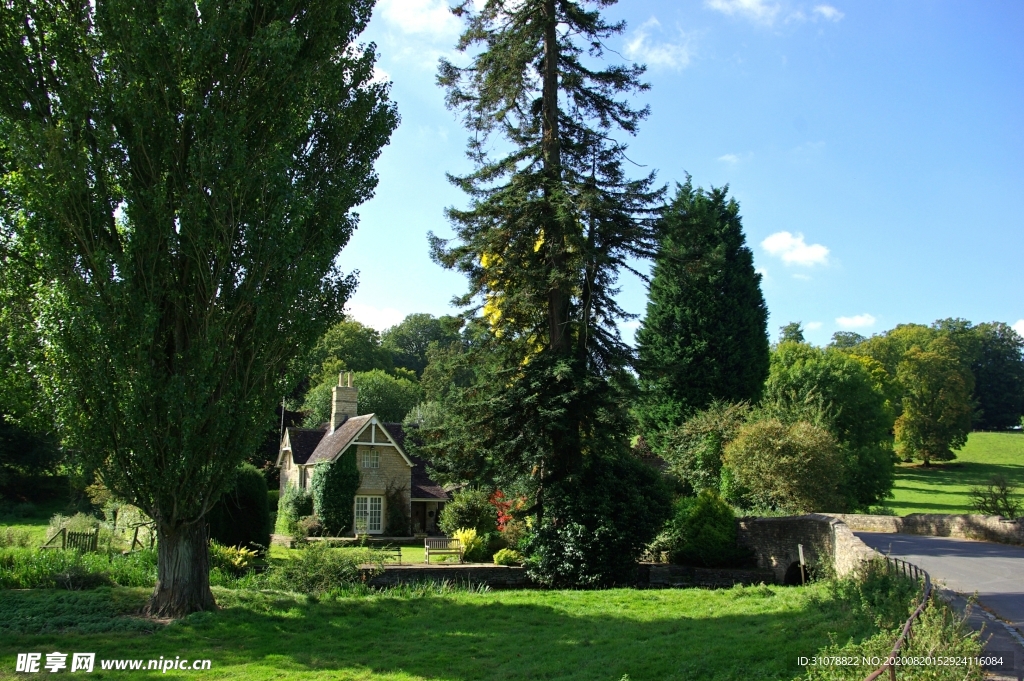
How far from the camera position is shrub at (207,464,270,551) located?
67.3 feet

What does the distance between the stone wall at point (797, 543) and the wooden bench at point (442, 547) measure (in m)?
9.11

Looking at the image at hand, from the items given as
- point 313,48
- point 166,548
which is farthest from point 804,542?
point 313,48

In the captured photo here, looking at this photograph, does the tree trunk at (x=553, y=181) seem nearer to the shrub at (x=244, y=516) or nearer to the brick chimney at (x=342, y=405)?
the shrub at (x=244, y=516)

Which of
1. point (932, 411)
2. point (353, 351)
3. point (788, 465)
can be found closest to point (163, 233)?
point (788, 465)

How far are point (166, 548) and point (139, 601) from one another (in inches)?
54.3

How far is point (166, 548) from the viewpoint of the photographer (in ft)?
37.9

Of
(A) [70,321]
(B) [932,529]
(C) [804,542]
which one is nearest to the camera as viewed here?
(A) [70,321]

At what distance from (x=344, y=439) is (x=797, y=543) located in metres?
21.2

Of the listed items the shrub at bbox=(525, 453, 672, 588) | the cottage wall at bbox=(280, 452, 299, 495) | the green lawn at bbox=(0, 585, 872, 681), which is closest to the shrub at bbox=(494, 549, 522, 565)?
the shrub at bbox=(525, 453, 672, 588)

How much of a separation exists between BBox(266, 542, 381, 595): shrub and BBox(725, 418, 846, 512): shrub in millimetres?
15081

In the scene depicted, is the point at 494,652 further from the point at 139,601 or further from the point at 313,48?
the point at 313,48

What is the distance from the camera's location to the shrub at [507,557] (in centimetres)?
1944

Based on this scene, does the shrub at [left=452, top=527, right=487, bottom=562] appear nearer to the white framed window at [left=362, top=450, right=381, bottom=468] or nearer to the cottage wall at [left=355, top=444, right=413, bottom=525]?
the cottage wall at [left=355, top=444, right=413, bottom=525]

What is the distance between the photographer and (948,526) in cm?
2178
